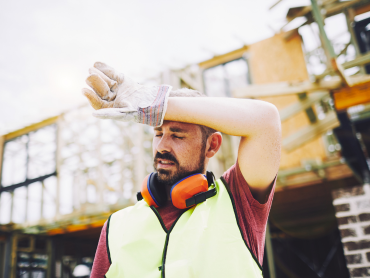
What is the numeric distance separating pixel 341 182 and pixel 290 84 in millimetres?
3430

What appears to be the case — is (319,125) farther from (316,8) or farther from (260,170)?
(260,170)

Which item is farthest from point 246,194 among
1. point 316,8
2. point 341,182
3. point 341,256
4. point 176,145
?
point 341,256

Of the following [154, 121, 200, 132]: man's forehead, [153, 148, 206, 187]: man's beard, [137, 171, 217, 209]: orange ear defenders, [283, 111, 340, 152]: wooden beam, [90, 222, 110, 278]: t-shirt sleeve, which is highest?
[283, 111, 340, 152]: wooden beam

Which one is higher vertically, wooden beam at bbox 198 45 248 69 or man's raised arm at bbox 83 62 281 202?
wooden beam at bbox 198 45 248 69

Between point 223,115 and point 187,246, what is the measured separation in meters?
0.52

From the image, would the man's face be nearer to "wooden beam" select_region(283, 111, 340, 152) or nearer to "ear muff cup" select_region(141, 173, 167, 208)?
"ear muff cup" select_region(141, 173, 167, 208)

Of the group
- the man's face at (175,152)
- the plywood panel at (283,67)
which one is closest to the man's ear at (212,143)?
the man's face at (175,152)

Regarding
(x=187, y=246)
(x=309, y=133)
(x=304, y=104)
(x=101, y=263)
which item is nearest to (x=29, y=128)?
(x=309, y=133)

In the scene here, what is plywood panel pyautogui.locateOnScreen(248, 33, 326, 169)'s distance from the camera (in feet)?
27.8

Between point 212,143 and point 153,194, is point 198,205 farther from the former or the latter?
point 212,143

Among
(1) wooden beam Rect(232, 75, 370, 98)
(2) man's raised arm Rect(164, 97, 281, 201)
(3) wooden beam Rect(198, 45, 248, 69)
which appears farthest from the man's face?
(3) wooden beam Rect(198, 45, 248, 69)

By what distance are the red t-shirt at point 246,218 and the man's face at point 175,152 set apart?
183 millimetres

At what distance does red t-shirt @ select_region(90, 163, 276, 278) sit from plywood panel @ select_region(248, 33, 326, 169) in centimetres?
748

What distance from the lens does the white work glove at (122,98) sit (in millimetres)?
1061
